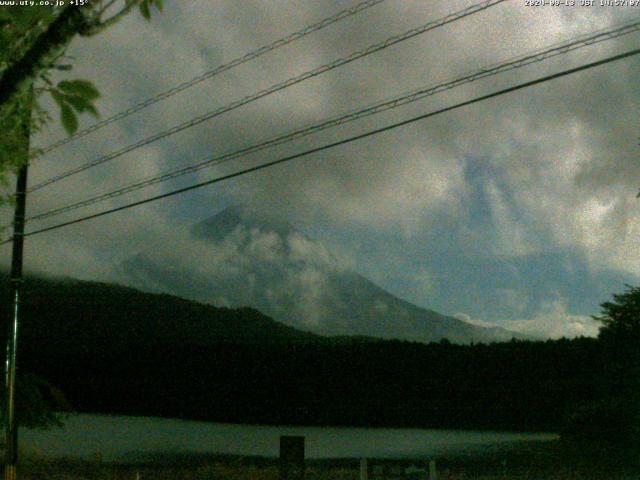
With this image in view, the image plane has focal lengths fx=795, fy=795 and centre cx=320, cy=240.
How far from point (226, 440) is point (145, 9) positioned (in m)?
34.8

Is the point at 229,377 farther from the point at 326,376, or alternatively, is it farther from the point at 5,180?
the point at 5,180

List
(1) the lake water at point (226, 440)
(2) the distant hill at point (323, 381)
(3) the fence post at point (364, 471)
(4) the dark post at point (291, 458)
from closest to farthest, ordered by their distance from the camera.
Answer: (3) the fence post at point (364, 471) → (4) the dark post at point (291, 458) → (1) the lake water at point (226, 440) → (2) the distant hill at point (323, 381)

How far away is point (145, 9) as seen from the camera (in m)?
3.71

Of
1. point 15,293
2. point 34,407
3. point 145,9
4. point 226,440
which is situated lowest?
point 226,440

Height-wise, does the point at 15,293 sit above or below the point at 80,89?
above

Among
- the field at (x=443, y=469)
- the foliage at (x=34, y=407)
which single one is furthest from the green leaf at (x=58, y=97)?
the foliage at (x=34, y=407)

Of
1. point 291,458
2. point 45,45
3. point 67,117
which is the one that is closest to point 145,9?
point 45,45

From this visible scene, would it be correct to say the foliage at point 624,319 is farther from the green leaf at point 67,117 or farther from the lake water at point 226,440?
the green leaf at point 67,117

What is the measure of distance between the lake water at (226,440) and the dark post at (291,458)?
14687 millimetres

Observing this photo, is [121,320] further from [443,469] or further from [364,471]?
[364,471]

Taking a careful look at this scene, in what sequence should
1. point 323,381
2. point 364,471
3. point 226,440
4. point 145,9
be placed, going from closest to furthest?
point 145,9 → point 364,471 → point 226,440 → point 323,381

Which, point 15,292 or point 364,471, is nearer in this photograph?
point 364,471

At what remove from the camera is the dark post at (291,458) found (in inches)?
495

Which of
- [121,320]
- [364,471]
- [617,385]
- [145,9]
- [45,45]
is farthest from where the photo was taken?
[121,320]
